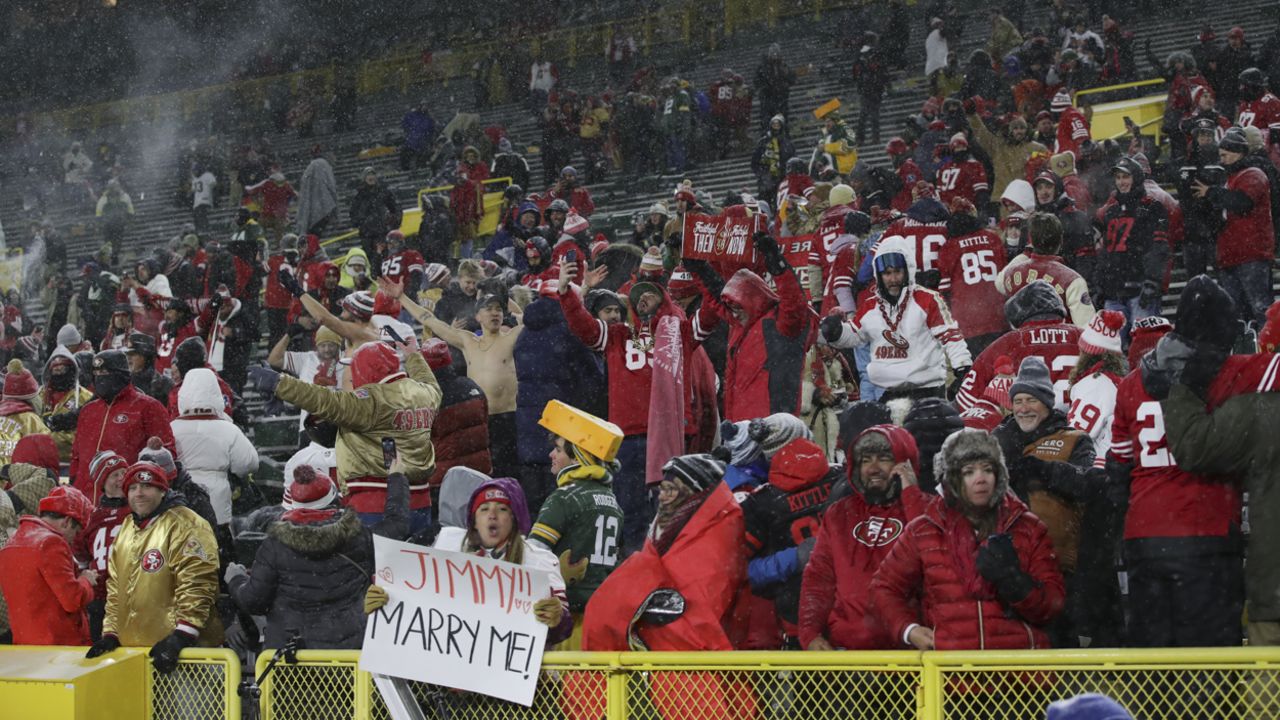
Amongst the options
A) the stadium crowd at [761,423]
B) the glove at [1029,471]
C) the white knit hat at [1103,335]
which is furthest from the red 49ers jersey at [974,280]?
the glove at [1029,471]

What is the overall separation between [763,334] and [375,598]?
3.35 meters

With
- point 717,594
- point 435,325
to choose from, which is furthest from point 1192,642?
point 435,325

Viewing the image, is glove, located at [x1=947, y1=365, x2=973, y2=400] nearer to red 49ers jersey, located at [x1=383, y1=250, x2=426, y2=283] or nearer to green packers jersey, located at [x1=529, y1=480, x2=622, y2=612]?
green packers jersey, located at [x1=529, y1=480, x2=622, y2=612]

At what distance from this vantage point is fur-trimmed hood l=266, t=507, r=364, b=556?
5875 millimetres

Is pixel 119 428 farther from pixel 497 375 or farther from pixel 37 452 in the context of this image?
pixel 497 375

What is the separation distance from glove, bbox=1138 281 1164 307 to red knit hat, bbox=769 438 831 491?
521cm

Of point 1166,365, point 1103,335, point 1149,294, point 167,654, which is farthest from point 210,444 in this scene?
point 1149,294

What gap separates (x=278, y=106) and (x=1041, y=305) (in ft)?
85.0

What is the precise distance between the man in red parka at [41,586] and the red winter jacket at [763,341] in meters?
3.30

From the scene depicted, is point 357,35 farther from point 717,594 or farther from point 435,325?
point 717,594

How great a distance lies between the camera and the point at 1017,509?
5055mm

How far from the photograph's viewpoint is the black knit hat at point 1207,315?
515 cm

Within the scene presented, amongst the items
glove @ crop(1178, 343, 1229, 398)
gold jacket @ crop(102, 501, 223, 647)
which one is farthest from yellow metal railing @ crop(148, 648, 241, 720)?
glove @ crop(1178, 343, 1229, 398)

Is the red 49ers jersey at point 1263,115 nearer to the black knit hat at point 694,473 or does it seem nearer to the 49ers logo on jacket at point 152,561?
the black knit hat at point 694,473
